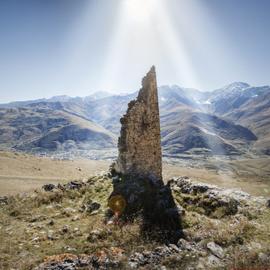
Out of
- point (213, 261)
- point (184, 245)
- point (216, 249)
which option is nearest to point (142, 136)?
point (184, 245)

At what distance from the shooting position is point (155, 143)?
84.5ft

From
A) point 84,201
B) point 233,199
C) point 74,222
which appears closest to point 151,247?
point 74,222

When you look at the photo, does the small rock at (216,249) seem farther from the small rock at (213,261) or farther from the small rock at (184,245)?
the small rock at (184,245)

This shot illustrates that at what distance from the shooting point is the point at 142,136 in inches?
988

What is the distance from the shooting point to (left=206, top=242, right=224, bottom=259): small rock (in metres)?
13.7

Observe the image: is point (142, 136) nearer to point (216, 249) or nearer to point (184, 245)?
point (184, 245)

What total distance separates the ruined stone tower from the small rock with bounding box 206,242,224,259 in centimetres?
1068

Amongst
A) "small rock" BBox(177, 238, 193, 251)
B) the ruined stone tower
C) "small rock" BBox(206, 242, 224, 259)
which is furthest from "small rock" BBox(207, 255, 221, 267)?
the ruined stone tower

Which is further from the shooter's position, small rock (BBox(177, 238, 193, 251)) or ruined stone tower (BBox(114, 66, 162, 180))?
ruined stone tower (BBox(114, 66, 162, 180))

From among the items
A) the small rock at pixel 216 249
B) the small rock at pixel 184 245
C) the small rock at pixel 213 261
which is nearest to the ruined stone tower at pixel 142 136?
the small rock at pixel 184 245

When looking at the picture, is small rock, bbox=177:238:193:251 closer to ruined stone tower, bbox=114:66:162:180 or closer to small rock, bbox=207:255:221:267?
small rock, bbox=207:255:221:267

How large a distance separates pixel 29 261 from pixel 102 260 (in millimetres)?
2978

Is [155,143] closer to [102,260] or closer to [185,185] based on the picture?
[185,185]

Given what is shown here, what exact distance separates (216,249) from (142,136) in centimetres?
1218
